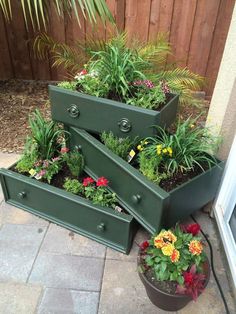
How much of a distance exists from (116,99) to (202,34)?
1849mm

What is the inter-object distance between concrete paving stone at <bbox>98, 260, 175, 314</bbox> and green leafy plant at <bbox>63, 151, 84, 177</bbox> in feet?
2.04

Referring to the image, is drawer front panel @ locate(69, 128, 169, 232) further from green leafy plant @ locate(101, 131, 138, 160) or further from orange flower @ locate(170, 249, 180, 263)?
orange flower @ locate(170, 249, 180, 263)

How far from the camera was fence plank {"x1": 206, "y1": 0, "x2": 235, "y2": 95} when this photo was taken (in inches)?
111

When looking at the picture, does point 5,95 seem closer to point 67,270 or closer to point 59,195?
point 59,195

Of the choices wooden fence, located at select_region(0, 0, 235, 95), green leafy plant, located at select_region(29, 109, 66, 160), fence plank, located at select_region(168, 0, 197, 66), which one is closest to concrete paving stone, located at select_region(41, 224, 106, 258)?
green leafy plant, located at select_region(29, 109, 66, 160)

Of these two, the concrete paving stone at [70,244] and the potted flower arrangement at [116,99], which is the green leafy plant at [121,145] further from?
the concrete paving stone at [70,244]

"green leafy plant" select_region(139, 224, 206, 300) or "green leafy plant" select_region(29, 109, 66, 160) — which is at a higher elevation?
"green leafy plant" select_region(29, 109, 66, 160)

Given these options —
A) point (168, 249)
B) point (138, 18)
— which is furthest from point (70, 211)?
point (138, 18)

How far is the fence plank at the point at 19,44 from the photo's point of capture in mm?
3096

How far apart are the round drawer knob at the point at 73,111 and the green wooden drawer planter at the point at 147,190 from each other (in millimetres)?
119

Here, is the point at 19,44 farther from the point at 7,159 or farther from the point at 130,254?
the point at 130,254

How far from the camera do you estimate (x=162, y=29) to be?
3.03 meters

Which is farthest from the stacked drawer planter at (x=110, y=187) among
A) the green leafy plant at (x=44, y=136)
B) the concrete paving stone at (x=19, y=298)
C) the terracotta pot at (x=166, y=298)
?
the concrete paving stone at (x=19, y=298)

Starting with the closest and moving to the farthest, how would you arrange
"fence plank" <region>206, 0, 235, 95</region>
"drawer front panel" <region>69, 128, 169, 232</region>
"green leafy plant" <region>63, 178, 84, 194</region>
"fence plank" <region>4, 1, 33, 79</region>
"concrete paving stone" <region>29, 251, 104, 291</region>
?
"drawer front panel" <region>69, 128, 169, 232</region>
"concrete paving stone" <region>29, 251, 104, 291</region>
"green leafy plant" <region>63, 178, 84, 194</region>
"fence plank" <region>206, 0, 235, 95</region>
"fence plank" <region>4, 1, 33, 79</region>
